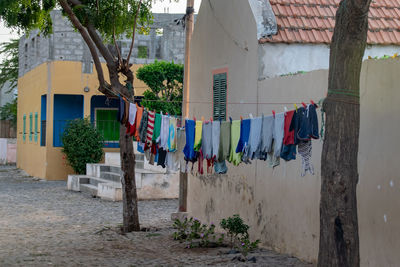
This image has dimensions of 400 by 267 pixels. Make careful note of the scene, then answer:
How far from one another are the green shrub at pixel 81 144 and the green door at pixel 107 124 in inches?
38.6

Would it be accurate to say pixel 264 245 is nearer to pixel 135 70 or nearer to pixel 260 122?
pixel 260 122

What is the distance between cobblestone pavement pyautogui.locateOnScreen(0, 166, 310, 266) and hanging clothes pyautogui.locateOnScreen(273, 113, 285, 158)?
66.0 inches

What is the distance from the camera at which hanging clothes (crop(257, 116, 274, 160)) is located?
8.34 meters

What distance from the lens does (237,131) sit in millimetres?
9234

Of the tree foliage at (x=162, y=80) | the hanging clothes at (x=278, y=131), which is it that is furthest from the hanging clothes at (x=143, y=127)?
the tree foliage at (x=162, y=80)

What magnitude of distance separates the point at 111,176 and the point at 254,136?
1201cm

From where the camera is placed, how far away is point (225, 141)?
9562mm

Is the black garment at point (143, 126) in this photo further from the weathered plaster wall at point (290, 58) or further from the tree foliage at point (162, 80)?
the tree foliage at point (162, 80)

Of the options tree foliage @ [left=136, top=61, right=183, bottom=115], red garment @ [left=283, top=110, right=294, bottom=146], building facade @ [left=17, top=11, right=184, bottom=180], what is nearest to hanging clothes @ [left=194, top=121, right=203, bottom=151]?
red garment @ [left=283, top=110, right=294, bottom=146]

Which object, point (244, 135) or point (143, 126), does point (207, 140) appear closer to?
point (244, 135)

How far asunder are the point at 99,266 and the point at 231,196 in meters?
3.33

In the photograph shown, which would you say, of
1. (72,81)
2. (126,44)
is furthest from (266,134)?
(72,81)

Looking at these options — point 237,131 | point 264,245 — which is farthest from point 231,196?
point 237,131

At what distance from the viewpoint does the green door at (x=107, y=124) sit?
83.3 ft
